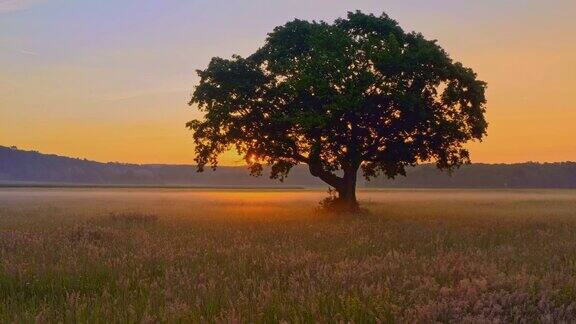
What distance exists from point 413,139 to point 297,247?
1888cm

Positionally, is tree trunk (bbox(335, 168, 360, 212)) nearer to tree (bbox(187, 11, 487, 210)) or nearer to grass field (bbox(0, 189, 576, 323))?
tree (bbox(187, 11, 487, 210))

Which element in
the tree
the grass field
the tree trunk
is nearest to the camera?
the grass field

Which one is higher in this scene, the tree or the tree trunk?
the tree

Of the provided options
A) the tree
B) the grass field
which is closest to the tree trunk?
the tree

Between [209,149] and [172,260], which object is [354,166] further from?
[172,260]

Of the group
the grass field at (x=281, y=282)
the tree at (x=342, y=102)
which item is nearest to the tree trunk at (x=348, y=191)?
the tree at (x=342, y=102)

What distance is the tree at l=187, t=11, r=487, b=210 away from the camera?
1102 inches

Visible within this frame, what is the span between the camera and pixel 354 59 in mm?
28969

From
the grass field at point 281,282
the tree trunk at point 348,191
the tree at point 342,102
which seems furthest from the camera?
the tree trunk at point 348,191

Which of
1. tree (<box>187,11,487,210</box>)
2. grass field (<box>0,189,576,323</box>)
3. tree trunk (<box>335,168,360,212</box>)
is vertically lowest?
grass field (<box>0,189,576,323</box>)

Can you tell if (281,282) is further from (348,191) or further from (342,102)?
(348,191)

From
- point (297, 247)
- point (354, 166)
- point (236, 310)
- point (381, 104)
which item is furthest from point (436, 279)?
point (354, 166)

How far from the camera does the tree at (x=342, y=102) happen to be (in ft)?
91.9

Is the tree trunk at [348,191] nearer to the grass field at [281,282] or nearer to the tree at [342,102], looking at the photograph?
the tree at [342,102]
